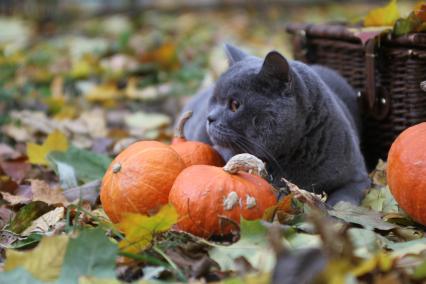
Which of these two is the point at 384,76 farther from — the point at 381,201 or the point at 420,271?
the point at 420,271

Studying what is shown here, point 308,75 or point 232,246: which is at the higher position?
point 308,75

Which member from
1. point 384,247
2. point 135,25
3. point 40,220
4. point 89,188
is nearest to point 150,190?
point 40,220

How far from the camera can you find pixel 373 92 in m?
2.67

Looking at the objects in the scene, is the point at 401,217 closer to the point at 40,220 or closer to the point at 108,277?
the point at 108,277

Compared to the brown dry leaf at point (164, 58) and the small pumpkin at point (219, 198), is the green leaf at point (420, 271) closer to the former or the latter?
the small pumpkin at point (219, 198)

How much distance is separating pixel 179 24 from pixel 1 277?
19.4ft

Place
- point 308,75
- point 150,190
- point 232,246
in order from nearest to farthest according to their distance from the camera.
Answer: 1. point 232,246
2. point 150,190
3. point 308,75

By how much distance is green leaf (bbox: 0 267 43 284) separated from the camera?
1395 millimetres

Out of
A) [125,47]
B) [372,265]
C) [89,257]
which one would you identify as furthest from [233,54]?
[125,47]

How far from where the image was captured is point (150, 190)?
6.20 feet

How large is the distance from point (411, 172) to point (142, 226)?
0.81m

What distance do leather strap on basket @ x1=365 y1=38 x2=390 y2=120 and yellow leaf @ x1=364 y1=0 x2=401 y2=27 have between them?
0.14m

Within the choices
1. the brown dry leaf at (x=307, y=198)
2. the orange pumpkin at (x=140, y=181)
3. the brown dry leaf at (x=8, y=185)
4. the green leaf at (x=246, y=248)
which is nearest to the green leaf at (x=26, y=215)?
the orange pumpkin at (x=140, y=181)

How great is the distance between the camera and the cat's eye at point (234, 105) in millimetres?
2248
